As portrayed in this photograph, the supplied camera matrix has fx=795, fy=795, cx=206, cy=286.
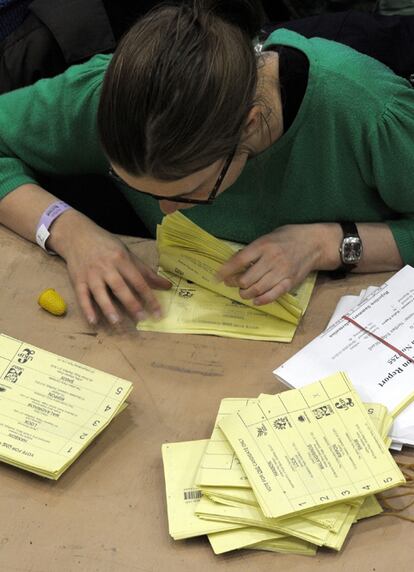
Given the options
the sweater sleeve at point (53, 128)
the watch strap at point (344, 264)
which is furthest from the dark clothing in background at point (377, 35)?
the sweater sleeve at point (53, 128)

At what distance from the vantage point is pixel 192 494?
40.5 inches

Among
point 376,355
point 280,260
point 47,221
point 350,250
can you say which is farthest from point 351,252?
point 47,221

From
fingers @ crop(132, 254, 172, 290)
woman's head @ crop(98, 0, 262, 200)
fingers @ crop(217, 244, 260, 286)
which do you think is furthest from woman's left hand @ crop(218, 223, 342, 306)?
woman's head @ crop(98, 0, 262, 200)

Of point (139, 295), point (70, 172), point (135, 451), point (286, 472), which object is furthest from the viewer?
point (70, 172)

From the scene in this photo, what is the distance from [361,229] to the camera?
1401mm

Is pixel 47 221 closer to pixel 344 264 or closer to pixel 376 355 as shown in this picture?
pixel 344 264

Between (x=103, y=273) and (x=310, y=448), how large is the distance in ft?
1.65

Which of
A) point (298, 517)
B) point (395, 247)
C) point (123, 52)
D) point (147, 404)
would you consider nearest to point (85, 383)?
point (147, 404)

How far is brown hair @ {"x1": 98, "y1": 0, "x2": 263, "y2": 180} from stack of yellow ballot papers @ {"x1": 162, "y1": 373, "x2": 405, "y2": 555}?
14.3 inches

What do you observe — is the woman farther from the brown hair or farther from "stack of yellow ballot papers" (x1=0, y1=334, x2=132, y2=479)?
"stack of yellow ballot papers" (x1=0, y1=334, x2=132, y2=479)

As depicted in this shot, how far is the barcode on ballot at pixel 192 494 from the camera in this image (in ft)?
3.36

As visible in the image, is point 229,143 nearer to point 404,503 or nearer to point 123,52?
point 123,52

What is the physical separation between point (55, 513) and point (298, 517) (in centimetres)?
31

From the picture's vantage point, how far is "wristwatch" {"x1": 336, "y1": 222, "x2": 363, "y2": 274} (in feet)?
4.47
